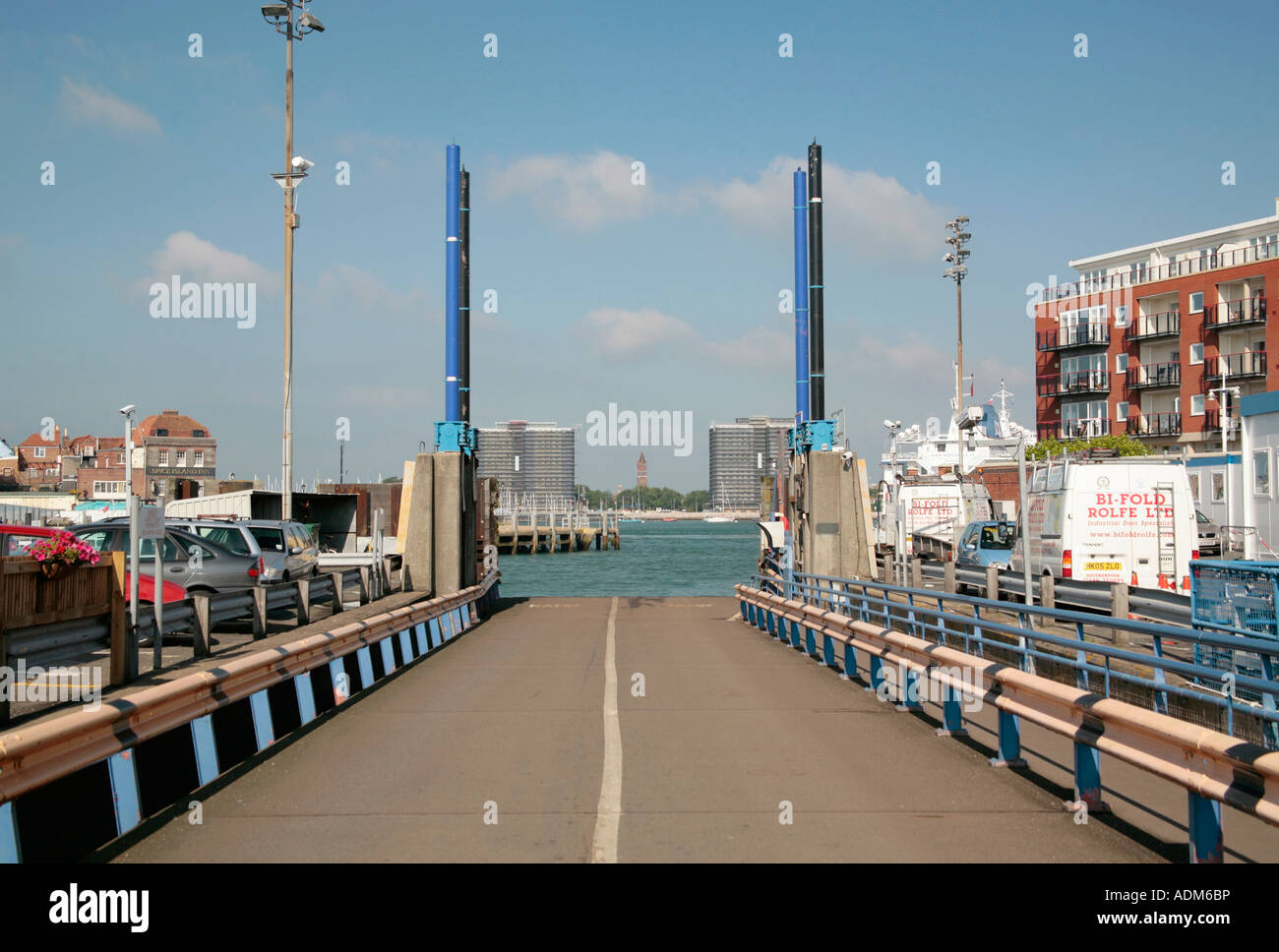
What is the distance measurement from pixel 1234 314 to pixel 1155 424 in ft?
25.3

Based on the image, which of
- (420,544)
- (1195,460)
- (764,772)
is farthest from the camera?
(1195,460)

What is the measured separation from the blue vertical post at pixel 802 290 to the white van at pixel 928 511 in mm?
15858

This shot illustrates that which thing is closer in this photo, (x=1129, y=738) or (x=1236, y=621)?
(x=1129, y=738)

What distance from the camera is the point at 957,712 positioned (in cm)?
1022

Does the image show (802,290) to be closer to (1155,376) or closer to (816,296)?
(816,296)

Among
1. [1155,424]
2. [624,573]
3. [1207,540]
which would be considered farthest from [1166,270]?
[1207,540]

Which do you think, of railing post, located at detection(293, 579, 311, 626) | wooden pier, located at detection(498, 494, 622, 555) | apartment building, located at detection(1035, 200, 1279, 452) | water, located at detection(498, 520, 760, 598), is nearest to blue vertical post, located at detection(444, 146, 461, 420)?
railing post, located at detection(293, 579, 311, 626)

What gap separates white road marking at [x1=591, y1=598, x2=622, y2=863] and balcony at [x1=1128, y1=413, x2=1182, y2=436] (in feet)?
186

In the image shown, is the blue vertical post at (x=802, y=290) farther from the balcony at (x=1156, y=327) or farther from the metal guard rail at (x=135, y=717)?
the balcony at (x=1156, y=327)

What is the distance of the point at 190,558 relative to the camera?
18.3 meters

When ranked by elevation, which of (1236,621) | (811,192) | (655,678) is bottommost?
(655,678)
